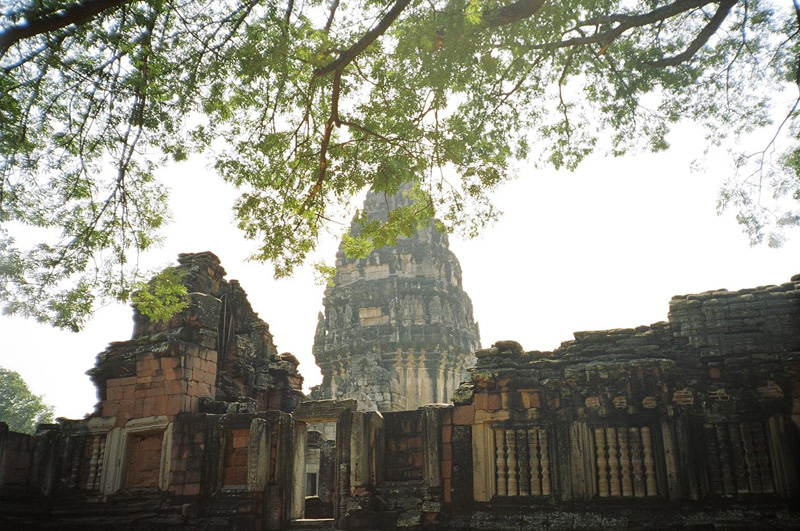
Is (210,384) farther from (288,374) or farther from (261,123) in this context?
(261,123)

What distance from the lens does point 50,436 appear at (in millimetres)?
12609

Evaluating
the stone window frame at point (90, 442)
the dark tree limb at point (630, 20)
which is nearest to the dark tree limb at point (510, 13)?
the dark tree limb at point (630, 20)

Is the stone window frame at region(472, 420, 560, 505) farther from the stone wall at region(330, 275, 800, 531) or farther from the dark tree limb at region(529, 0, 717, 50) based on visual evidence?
the dark tree limb at region(529, 0, 717, 50)

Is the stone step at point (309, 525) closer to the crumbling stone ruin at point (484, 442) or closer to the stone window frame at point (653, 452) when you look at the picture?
the crumbling stone ruin at point (484, 442)

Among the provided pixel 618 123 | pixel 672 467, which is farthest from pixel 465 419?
pixel 618 123

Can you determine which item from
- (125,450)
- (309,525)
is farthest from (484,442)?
(125,450)

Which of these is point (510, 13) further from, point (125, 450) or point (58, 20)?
point (125, 450)

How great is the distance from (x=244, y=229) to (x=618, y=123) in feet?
21.0

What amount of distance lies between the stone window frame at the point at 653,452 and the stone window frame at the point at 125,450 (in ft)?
23.9

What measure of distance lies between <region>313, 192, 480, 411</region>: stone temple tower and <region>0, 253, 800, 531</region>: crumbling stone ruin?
12.9 meters

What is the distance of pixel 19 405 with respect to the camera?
107 feet

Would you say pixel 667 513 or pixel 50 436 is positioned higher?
pixel 50 436

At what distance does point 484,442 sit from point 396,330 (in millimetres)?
16317

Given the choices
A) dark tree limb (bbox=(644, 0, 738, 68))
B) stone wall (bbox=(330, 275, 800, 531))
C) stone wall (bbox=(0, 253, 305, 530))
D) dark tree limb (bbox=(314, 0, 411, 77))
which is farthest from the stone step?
dark tree limb (bbox=(644, 0, 738, 68))
